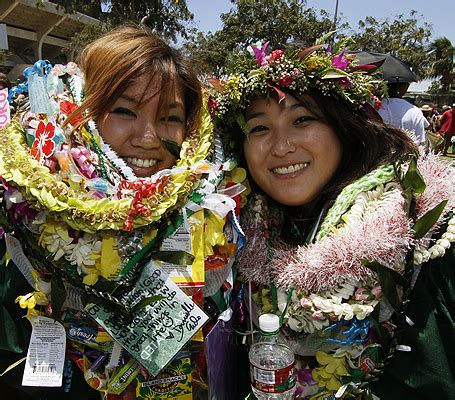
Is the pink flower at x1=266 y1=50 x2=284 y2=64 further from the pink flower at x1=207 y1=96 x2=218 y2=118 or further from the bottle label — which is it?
the bottle label

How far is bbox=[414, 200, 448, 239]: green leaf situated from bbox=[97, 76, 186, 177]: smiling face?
3.32ft

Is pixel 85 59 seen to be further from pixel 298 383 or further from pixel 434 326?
pixel 434 326

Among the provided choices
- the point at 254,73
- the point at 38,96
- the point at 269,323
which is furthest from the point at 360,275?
the point at 38,96

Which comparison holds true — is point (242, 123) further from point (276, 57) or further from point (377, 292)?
point (377, 292)

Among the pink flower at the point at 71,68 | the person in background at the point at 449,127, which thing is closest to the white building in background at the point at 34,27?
the person in background at the point at 449,127

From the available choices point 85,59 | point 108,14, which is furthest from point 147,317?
point 108,14

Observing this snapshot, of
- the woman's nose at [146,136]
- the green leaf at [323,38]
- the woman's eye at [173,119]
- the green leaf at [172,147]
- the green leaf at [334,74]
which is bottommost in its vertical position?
the green leaf at [172,147]

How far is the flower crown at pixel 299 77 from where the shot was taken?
1.80 m

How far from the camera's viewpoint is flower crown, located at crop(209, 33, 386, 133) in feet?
5.91

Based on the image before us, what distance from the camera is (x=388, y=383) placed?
158 centimetres

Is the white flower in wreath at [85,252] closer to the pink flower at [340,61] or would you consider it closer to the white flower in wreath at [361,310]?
the white flower in wreath at [361,310]

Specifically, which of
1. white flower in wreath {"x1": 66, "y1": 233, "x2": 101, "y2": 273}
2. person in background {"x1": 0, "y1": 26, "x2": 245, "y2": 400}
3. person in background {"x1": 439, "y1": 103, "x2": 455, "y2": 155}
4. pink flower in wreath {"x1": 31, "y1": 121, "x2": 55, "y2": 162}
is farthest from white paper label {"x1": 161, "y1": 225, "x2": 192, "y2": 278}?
person in background {"x1": 439, "y1": 103, "x2": 455, "y2": 155}

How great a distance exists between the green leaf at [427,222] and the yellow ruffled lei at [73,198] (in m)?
0.81

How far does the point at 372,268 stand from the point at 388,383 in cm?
40
